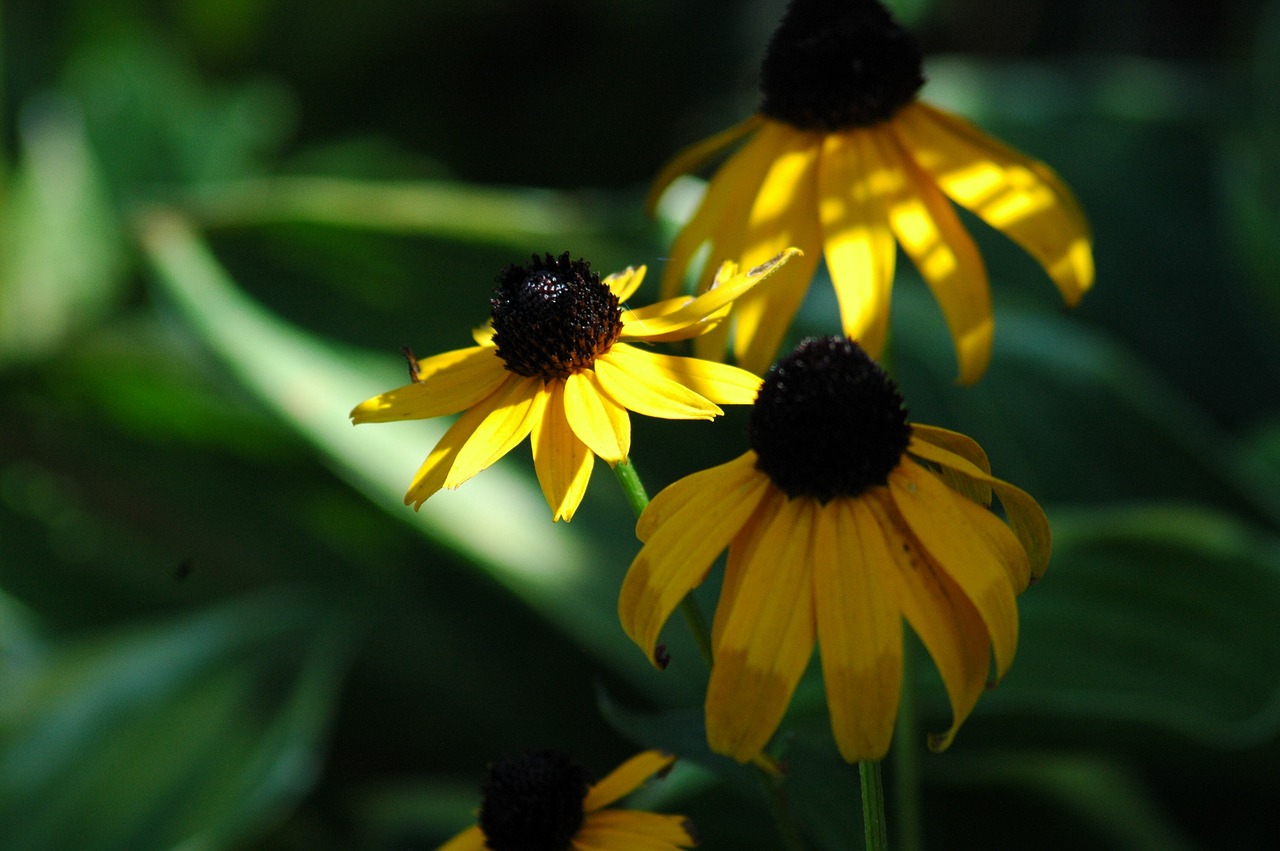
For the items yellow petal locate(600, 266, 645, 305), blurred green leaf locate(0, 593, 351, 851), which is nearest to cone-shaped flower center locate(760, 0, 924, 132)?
yellow petal locate(600, 266, 645, 305)

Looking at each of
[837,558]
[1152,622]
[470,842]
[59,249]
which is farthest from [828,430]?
[59,249]

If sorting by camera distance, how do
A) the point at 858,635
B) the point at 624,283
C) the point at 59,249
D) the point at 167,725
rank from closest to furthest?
1. the point at 858,635
2. the point at 624,283
3. the point at 167,725
4. the point at 59,249

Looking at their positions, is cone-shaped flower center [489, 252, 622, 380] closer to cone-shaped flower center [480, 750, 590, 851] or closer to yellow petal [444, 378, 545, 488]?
yellow petal [444, 378, 545, 488]

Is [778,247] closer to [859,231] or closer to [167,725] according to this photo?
[859,231]

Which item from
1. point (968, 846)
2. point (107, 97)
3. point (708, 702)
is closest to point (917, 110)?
point (708, 702)

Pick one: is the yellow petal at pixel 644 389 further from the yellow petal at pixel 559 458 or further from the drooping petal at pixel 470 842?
the drooping petal at pixel 470 842

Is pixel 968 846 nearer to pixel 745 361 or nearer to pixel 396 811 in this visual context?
pixel 396 811

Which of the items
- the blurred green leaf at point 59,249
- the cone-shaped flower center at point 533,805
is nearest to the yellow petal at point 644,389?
the cone-shaped flower center at point 533,805
